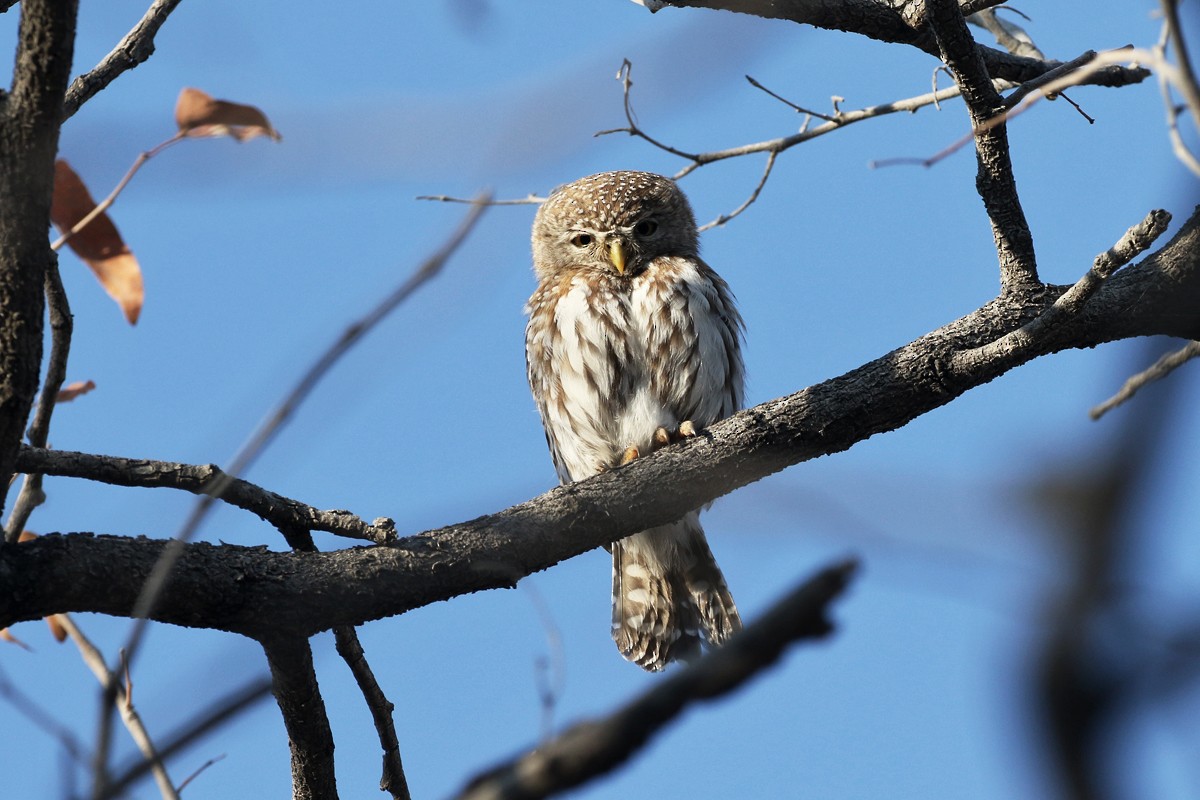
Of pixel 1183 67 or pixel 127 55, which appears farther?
pixel 127 55

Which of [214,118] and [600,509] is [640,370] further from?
[214,118]

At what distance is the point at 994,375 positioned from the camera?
3838mm

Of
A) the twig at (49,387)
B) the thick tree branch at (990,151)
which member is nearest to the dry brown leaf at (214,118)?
the twig at (49,387)

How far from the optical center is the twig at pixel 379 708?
3.79 m

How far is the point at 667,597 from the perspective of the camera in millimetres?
6281

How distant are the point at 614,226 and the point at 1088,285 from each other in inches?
151

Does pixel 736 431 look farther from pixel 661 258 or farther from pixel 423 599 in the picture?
pixel 661 258

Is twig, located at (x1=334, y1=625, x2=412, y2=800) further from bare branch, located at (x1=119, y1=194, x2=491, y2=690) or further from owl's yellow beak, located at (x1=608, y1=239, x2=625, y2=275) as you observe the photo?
owl's yellow beak, located at (x1=608, y1=239, x2=625, y2=275)

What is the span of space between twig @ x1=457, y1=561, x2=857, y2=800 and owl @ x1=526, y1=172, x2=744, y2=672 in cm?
402

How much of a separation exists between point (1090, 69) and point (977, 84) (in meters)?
1.51

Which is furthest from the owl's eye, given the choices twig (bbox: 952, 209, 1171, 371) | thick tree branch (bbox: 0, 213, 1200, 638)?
twig (bbox: 952, 209, 1171, 371)

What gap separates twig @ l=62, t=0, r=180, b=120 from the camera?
3.71 metres

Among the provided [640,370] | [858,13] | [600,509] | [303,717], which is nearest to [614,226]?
[640,370]

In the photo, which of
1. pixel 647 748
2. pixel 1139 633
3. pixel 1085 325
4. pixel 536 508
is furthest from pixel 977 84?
pixel 1139 633
